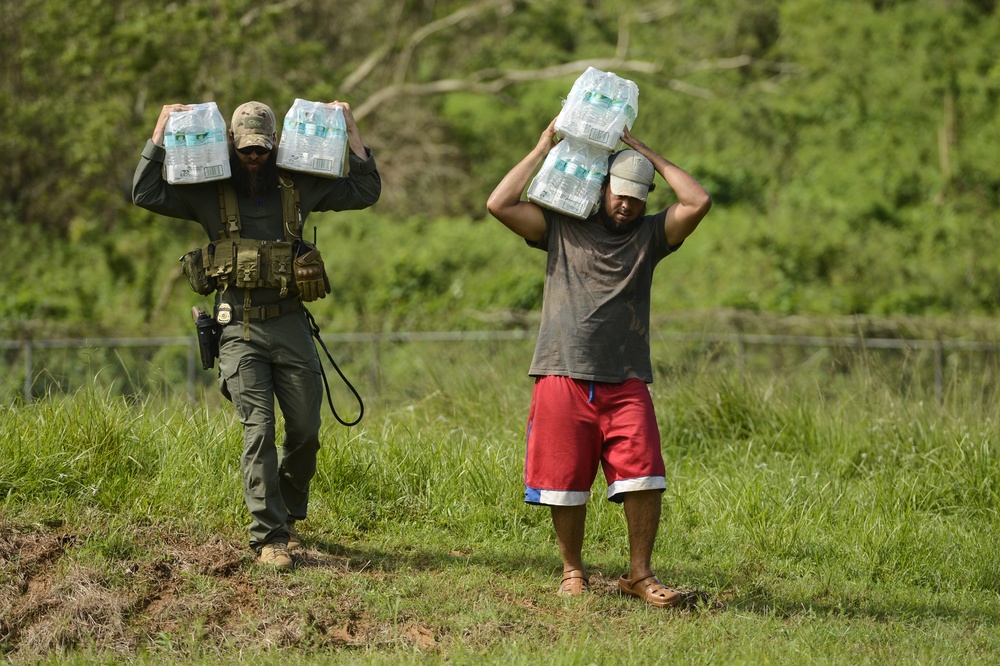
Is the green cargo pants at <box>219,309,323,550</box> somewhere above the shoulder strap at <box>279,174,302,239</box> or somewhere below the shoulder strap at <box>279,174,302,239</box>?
below

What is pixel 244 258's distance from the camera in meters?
5.62

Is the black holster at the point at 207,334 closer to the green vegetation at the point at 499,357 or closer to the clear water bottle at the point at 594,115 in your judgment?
the green vegetation at the point at 499,357

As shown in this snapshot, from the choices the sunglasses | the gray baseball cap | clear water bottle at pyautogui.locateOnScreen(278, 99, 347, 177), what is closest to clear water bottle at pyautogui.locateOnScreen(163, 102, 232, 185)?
the sunglasses

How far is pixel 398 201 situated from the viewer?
28.9m

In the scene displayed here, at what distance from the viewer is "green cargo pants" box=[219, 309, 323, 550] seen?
221 inches

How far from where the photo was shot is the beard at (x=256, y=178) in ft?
18.8

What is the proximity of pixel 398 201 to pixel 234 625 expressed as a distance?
24.2m

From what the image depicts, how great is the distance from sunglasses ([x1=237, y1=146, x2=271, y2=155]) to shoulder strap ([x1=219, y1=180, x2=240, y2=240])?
0.67ft

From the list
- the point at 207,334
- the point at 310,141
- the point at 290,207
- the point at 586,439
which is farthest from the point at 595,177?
the point at 207,334

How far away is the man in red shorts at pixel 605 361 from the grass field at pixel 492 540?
1.39 feet

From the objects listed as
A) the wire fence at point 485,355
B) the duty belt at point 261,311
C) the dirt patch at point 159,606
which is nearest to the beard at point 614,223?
the duty belt at point 261,311

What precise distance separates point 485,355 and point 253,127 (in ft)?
19.3

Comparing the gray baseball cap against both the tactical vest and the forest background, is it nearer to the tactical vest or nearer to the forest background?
the tactical vest

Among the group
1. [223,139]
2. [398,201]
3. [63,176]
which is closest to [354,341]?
[63,176]
